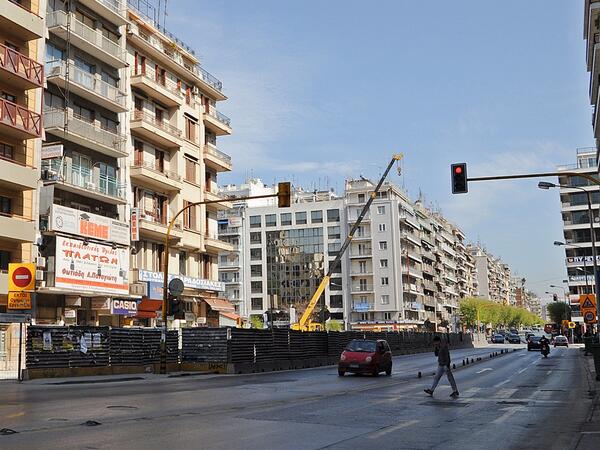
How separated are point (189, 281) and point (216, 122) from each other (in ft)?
48.6

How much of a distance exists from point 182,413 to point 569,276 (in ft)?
346

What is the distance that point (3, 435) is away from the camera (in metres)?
10.3

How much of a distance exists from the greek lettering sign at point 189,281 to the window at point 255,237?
75.4 meters

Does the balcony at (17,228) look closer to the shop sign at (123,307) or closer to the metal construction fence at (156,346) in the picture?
the shop sign at (123,307)

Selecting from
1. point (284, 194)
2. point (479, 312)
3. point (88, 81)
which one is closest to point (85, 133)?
point (88, 81)

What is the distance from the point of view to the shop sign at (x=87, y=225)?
38.9 metres

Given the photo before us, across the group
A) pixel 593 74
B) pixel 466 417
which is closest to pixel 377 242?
pixel 593 74

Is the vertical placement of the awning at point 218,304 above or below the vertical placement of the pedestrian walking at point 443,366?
above

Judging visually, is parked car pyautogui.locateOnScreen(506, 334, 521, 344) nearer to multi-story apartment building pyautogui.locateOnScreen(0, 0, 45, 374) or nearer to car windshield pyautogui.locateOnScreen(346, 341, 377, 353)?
car windshield pyautogui.locateOnScreen(346, 341, 377, 353)

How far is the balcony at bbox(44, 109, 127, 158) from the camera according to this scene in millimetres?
40281

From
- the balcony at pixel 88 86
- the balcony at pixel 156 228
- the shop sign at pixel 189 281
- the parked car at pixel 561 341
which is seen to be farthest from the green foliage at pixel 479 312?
the balcony at pixel 88 86

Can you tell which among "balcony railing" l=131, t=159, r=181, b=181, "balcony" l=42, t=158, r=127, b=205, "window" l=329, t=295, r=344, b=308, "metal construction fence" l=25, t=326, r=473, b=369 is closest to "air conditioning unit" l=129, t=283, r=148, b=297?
"balcony" l=42, t=158, r=127, b=205

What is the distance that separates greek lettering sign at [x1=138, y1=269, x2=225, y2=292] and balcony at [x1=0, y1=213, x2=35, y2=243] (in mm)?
11054

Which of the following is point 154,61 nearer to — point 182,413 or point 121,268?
point 121,268
